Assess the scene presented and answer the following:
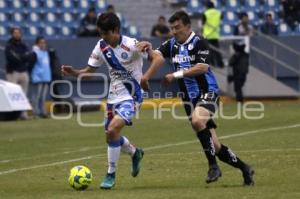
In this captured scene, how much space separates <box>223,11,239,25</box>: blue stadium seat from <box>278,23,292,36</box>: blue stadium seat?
149 cm

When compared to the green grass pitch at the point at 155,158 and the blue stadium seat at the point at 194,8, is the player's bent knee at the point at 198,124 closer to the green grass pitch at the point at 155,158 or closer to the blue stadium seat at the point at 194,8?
the green grass pitch at the point at 155,158

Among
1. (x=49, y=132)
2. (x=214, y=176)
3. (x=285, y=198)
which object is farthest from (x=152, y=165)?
(x=49, y=132)

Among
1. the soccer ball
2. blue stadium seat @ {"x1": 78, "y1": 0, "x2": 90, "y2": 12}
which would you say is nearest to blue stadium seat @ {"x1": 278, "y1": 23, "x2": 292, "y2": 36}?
blue stadium seat @ {"x1": 78, "y1": 0, "x2": 90, "y2": 12}

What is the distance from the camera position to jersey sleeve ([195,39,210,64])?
486 inches

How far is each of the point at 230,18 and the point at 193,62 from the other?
22.7 metres

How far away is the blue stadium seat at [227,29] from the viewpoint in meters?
34.6

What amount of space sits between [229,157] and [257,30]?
72.6 ft

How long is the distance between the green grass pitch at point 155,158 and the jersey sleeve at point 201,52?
1.51 meters

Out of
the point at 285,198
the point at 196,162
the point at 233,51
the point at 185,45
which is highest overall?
the point at 185,45

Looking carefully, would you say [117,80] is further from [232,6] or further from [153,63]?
[232,6]

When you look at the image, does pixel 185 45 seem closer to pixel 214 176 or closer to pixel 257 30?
pixel 214 176

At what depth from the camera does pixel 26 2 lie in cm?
3312

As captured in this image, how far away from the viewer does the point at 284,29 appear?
34.7 metres

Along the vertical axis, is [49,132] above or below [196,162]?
below
